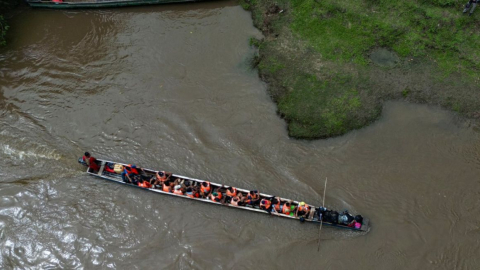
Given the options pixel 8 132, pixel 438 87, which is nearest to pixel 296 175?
pixel 438 87

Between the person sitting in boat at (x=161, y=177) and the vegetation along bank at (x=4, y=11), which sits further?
the vegetation along bank at (x=4, y=11)

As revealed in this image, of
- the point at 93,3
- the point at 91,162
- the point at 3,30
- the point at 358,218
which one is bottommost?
the point at 358,218

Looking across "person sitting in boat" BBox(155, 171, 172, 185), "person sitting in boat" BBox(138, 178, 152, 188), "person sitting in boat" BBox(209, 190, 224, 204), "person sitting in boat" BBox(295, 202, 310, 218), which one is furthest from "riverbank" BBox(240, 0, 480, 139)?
"person sitting in boat" BBox(138, 178, 152, 188)

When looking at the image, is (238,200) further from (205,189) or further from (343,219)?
(343,219)

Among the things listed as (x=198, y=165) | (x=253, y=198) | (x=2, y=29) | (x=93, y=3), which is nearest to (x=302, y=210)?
(x=253, y=198)

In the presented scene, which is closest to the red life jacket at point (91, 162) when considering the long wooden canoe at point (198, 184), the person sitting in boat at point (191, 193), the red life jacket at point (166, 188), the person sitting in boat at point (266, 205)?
the long wooden canoe at point (198, 184)

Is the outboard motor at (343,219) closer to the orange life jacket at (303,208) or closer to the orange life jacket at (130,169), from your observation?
the orange life jacket at (303,208)
